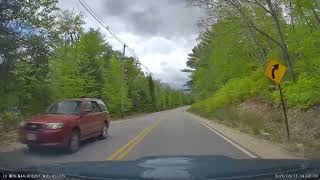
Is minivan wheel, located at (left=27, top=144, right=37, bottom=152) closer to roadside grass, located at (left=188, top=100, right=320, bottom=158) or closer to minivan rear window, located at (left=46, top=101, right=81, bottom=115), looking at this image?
minivan rear window, located at (left=46, top=101, right=81, bottom=115)

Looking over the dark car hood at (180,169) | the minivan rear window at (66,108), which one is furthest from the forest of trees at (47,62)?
the dark car hood at (180,169)

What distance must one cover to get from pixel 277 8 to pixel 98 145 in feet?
64.6

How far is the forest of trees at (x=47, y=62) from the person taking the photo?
22.5 metres

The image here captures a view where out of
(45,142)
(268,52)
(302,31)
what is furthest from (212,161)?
(268,52)

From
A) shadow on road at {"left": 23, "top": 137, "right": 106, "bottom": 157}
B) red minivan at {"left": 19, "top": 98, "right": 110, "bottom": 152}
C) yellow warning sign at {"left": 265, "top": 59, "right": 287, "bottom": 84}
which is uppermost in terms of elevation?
yellow warning sign at {"left": 265, "top": 59, "right": 287, "bottom": 84}

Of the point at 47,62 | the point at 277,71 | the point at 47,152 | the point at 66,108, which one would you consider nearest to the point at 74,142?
the point at 47,152

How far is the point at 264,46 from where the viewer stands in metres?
41.6

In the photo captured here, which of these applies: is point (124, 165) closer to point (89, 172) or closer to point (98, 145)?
point (89, 172)

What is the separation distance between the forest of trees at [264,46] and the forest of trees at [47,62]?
11.2m

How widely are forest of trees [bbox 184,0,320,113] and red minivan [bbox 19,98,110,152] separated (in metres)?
9.64

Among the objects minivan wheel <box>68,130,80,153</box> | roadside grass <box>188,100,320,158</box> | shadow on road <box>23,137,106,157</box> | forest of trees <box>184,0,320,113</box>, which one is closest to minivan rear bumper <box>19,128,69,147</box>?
shadow on road <box>23,137,106,157</box>

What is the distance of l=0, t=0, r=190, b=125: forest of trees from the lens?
22.5 m

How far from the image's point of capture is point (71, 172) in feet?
17.4

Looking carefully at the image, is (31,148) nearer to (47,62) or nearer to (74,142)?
(74,142)
